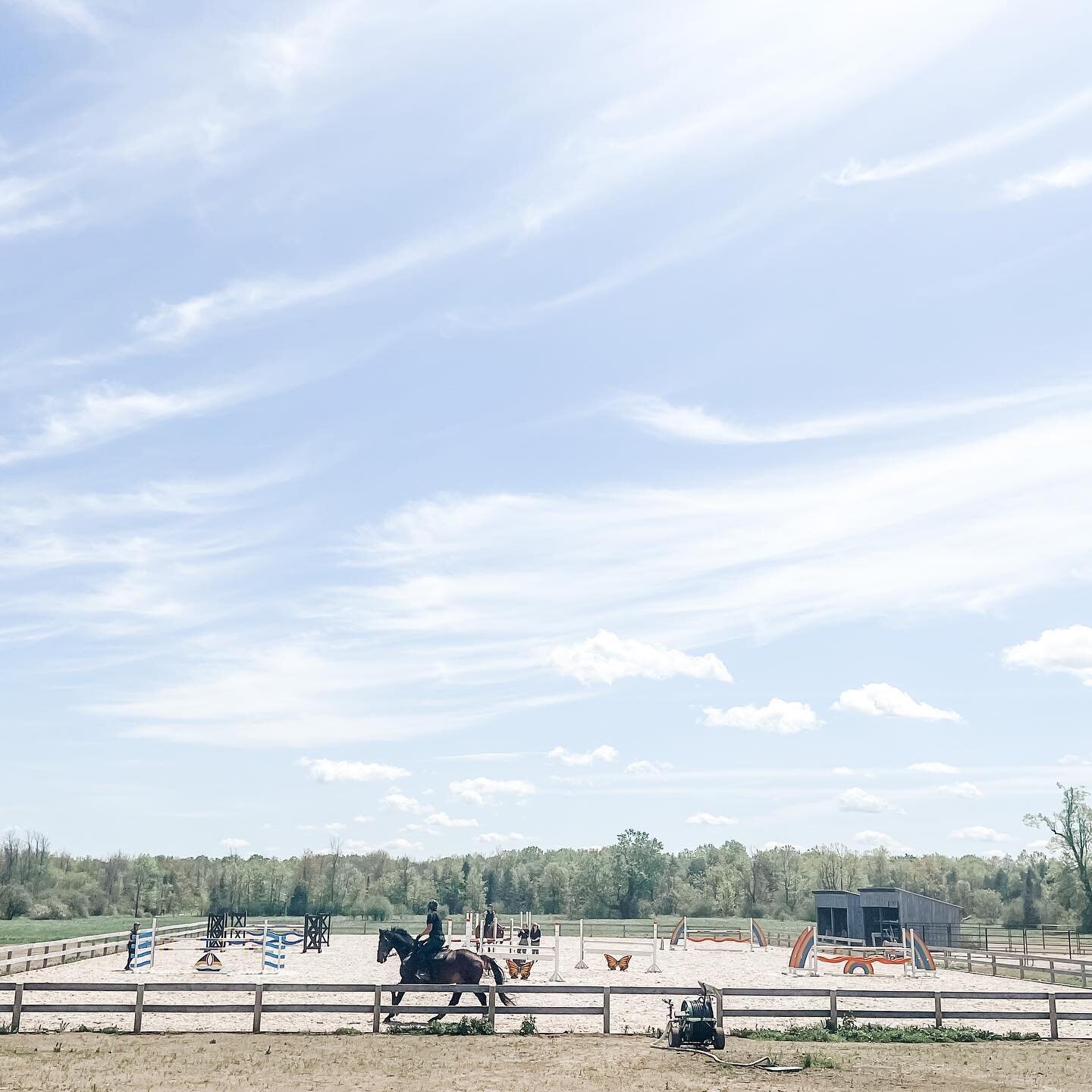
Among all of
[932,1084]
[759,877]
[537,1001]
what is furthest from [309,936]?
[759,877]

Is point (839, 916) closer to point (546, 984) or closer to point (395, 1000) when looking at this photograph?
point (546, 984)

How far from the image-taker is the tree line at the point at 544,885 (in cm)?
10912

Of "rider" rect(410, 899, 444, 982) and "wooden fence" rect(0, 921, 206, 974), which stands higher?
"rider" rect(410, 899, 444, 982)

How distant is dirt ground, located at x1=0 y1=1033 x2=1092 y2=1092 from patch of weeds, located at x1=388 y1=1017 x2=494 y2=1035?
655 mm

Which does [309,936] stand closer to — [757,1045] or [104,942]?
[104,942]

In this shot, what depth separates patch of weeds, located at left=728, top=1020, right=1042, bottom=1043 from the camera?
66.4 feet

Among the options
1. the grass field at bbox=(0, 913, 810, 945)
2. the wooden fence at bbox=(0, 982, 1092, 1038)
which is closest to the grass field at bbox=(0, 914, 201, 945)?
the grass field at bbox=(0, 913, 810, 945)

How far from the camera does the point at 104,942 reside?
4759 centimetres

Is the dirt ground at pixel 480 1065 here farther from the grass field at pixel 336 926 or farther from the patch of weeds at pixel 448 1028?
the grass field at pixel 336 926

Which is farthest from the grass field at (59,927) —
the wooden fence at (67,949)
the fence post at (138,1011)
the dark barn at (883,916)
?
the dark barn at (883,916)

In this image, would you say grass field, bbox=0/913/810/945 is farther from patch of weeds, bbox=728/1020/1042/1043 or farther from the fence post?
patch of weeds, bbox=728/1020/1042/1043

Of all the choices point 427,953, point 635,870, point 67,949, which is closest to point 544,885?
point 635,870

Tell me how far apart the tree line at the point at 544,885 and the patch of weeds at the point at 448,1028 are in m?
87.7

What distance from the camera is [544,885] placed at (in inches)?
4934
